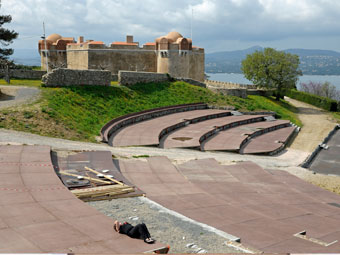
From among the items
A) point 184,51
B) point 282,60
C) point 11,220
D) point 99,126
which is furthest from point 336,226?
point 282,60

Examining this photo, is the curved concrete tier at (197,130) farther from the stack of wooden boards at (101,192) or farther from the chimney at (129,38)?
the chimney at (129,38)

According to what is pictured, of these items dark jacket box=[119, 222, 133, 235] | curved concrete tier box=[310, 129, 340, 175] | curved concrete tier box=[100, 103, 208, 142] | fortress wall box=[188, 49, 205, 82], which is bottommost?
curved concrete tier box=[310, 129, 340, 175]

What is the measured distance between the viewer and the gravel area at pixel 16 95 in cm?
2801

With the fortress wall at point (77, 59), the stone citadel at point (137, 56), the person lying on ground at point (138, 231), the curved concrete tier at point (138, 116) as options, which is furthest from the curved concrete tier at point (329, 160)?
the fortress wall at point (77, 59)

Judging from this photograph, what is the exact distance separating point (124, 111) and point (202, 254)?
90.5ft

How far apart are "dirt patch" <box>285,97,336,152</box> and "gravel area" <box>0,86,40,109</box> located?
75.4 feet

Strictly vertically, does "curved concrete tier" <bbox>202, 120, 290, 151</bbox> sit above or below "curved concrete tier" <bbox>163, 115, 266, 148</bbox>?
below

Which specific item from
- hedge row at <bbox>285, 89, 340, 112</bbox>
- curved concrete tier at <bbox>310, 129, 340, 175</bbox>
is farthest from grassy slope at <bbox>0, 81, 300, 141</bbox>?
curved concrete tier at <bbox>310, 129, 340, 175</bbox>

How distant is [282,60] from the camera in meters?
54.8

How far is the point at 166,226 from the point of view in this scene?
1020 cm

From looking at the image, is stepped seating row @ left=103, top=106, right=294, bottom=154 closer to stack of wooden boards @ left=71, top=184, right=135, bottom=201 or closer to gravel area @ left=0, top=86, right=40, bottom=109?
gravel area @ left=0, top=86, right=40, bottom=109

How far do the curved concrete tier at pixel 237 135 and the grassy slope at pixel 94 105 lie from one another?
6.46 metres

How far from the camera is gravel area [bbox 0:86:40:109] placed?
28.0 m

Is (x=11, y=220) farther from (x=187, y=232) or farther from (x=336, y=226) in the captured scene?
(x=336, y=226)
